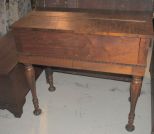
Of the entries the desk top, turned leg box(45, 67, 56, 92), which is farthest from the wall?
the desk top

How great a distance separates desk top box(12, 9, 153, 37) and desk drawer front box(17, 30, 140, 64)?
0.04 meters

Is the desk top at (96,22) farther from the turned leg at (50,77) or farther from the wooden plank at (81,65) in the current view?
the turned leg at (50,77)

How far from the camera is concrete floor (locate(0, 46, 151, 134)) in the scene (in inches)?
72.2

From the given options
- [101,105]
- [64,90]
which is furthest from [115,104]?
[64,90]

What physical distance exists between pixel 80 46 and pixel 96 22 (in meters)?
0.19

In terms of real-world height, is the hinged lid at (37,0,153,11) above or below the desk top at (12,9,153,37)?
above

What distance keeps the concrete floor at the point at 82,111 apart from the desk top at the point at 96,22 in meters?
0.84

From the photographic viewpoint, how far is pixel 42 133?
1.81m

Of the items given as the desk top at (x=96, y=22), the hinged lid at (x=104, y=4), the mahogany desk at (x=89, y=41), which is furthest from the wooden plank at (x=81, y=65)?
the hinged lid at (x=104, y=4)

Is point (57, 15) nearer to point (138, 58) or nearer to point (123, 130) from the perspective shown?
point (138, 58)

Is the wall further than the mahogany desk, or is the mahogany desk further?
the wall

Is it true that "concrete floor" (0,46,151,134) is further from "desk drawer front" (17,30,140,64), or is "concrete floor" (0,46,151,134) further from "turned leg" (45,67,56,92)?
"desk drawer front" (17,30,140,64)

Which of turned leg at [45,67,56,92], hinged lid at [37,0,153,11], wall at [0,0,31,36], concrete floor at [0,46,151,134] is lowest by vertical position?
concrete floor at [0,46,151,134]

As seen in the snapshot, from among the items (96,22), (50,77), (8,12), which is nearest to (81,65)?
(96,22)
